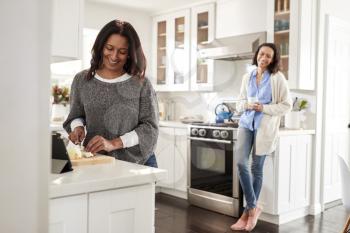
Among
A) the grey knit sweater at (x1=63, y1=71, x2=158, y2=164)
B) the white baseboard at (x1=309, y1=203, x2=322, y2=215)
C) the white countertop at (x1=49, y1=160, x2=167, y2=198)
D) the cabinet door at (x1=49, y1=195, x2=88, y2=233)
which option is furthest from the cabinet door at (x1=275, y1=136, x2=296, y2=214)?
the cabinet door at (x1=49, y1=195, x2=88, y2=233)

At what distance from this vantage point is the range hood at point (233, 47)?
149 inches

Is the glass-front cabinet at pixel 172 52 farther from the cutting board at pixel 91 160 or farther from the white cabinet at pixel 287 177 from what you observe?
the cutting board at pixel 91 160

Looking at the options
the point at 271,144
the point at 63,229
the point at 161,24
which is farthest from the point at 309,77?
the point at 63,229

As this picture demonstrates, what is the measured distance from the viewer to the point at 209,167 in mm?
3912

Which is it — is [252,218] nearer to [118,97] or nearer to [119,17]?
[118,97]

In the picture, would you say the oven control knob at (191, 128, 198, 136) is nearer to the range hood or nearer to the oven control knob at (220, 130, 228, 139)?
the oven control knob at (220, 130, 228, 139)

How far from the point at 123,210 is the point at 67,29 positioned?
138 centimetres

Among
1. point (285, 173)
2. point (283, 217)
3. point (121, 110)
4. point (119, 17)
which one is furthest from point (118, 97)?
point (119, 17)

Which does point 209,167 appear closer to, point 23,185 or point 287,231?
point 287,231

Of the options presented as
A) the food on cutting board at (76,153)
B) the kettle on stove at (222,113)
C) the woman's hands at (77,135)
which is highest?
the kettle on stove at (222,113)

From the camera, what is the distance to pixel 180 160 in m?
4.31

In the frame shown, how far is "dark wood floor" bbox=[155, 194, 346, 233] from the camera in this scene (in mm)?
3262

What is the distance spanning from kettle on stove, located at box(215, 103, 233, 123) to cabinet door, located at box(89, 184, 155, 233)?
114 inches

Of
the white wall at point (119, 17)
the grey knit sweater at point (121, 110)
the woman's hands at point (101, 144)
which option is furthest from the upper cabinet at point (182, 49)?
the woman's hands at point (101, 144)
